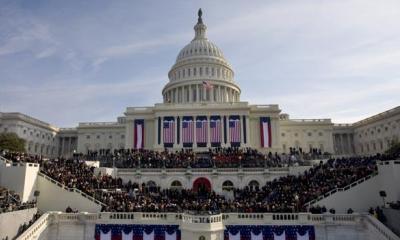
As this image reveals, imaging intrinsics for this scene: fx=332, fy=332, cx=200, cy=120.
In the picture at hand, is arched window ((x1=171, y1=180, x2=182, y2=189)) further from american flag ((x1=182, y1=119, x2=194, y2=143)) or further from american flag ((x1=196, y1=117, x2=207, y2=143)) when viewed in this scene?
american flag ((x1=196, y1=117, x2=207, y2=143))

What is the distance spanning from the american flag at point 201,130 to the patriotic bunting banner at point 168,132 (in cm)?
530

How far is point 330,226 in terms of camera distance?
27.7 metres

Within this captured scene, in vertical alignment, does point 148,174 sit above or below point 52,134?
below

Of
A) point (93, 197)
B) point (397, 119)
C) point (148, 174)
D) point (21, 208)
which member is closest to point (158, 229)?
point (93, 197)

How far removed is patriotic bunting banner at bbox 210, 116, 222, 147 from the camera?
7088 centimetres

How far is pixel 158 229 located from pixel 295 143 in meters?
70.3

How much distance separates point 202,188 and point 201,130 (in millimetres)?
29346

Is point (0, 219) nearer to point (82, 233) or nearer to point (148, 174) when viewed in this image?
point (82, 233)

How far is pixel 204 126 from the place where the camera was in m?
72.6

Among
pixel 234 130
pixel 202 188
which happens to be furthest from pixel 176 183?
pixel 234 130

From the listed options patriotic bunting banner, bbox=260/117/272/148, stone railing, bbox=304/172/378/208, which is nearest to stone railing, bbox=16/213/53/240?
stone railing, bbox=304/172/378/208

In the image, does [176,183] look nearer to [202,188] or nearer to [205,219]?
[202,188]

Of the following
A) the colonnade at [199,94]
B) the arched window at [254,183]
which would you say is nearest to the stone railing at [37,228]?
the arched window at [254,183]

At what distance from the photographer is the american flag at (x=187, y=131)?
71.1 m
